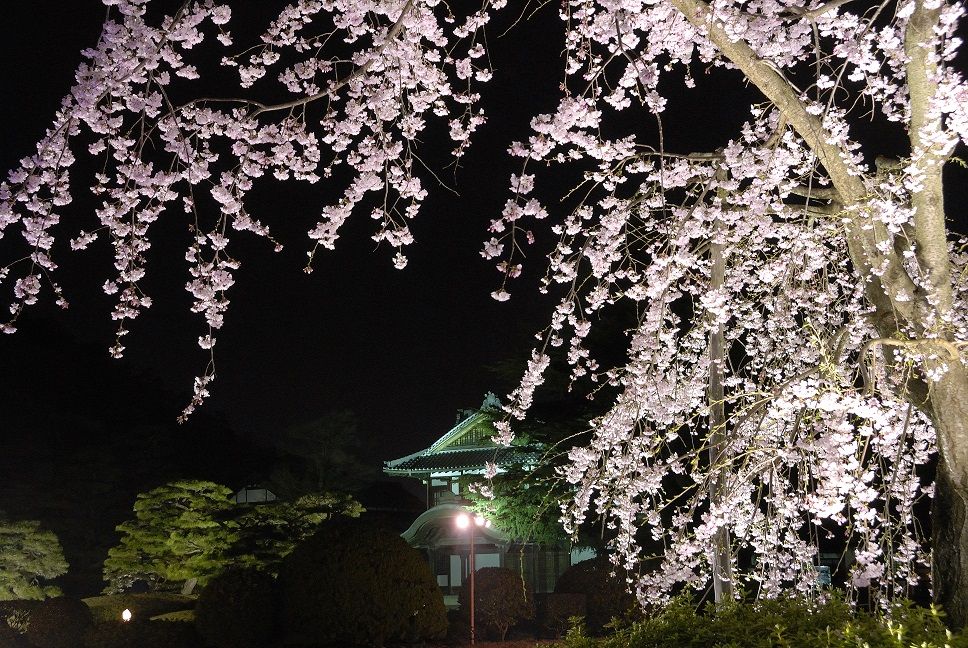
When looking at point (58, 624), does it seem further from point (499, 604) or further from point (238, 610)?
point (499, 604)

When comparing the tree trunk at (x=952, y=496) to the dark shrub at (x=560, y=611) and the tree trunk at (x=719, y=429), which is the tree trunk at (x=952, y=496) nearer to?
the tree trunk at (x=719, y=429)

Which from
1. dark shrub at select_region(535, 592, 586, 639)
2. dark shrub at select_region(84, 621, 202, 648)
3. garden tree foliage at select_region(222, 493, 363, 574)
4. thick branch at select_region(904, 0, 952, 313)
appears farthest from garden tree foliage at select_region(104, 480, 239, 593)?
thick branch at select_region(904, 0, 952, 313)

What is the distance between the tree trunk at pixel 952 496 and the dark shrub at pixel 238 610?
33.1 ft

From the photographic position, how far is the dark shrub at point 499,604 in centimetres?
1466

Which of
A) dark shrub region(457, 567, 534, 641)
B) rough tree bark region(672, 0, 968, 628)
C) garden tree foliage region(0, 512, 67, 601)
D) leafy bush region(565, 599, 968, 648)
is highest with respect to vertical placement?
rough tree bark region(672, 0, 968, 628)

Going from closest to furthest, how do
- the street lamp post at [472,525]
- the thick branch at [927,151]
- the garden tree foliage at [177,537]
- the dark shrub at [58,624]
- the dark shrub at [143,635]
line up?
the thick branch at [927,151]
the street lamp post at [472,525]
the dark shrub at [143,635]
the dark shrub at [58,624]
the garden tree foliage at [177,537]

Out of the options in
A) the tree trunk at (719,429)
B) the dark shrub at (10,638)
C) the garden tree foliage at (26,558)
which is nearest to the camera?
the tree trunk at (719,429)

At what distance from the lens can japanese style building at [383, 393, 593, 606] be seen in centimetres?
2061

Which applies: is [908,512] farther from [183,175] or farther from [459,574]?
[459,574]

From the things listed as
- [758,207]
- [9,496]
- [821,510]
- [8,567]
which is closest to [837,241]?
[758,207]

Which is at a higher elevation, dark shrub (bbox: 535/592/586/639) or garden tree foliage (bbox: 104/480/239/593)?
garden tree foliage (bbox: 104/480/239/593)

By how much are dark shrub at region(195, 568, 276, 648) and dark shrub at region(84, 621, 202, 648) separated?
1472 mm

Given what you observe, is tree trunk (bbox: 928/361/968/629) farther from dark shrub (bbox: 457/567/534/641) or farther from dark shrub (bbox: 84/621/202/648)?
dark shrub (bbox: 84/621/202/648)

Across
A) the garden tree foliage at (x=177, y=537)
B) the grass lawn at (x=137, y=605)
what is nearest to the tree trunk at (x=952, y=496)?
the grass lawn at (x=137, y=605)
